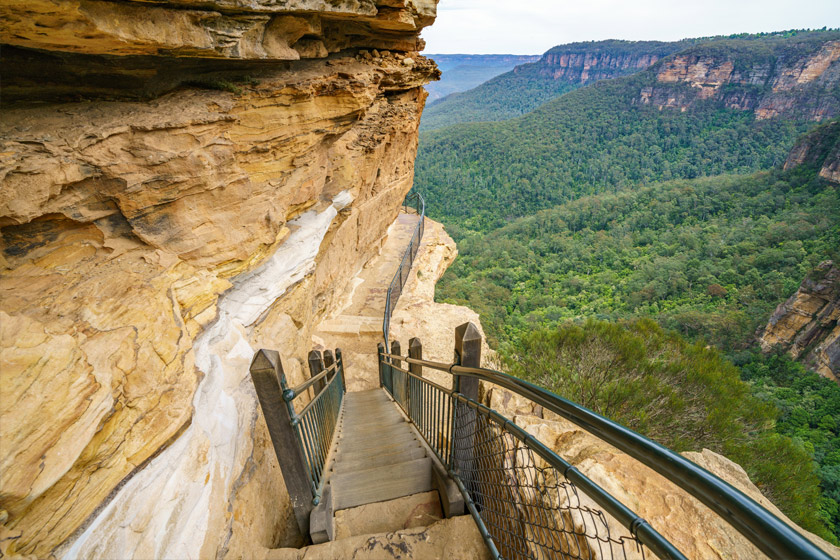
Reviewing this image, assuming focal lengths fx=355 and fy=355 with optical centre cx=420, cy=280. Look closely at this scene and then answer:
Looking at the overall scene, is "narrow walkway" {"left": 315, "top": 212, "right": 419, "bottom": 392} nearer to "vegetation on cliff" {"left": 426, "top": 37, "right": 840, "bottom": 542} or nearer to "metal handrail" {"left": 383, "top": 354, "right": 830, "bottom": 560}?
"vegetation on cliff" {"left": 426, "top": 37, "right": 840, "bottom": 542}

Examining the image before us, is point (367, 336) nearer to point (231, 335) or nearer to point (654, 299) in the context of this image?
point (231, 335)

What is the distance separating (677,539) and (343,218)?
6.28m

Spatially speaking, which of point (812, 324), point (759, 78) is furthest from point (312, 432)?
point (759, 78)

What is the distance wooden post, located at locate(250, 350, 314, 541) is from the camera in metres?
2.06

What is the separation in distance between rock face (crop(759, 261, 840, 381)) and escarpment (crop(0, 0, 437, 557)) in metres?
29.8

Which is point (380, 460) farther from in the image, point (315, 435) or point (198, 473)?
point (198, 473)

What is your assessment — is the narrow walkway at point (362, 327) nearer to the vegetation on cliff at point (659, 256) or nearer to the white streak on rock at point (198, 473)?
the vegetation on cliff at point (659, 256)

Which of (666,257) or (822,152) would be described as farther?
(822,152)

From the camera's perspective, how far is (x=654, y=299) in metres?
30.2

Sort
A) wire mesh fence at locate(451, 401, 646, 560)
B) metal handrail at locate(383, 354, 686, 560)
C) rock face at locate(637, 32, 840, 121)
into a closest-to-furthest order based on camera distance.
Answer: metal handrail at locate(383, 354, 686, 560), wire mesh fence at locate(451, 401, 646, 560), rock face at locate(637, 32, 840, 121)

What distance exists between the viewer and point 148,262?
126 inches

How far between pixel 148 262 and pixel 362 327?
4.91 m

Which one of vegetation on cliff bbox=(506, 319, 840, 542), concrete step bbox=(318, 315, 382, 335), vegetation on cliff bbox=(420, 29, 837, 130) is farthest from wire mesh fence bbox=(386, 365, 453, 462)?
vegetation on cliff bbox=(420, 29, 837, 130)

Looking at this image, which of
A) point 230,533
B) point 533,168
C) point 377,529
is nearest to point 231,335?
point 230,533
